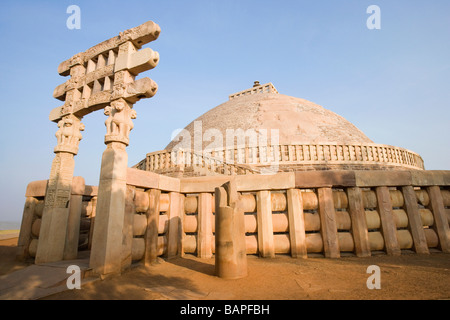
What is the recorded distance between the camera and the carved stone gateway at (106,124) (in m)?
3.84

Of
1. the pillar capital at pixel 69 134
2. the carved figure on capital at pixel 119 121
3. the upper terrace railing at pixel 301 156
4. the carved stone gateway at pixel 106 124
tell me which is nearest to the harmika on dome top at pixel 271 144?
the upper terrace railing at pixel 301 156

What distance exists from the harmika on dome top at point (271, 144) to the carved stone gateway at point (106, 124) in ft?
17.7

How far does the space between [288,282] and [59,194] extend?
507 cm

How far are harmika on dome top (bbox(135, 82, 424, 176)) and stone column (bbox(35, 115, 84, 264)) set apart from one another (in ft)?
17.2

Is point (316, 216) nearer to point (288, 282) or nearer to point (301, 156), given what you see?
point (288, 282)

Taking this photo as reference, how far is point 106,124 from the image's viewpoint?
452 cm

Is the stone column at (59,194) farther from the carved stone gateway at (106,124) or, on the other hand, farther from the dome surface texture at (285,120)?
the dome surface texture at (285,120)

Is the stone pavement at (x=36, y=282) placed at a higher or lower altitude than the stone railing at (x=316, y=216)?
lower

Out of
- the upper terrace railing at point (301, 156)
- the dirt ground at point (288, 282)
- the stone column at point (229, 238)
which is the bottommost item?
the dirt ground at point (288, 282)

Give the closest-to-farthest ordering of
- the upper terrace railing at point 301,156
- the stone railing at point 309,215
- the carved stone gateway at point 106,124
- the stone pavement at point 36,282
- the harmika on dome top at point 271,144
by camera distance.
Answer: the stone pavement at point 36,282
the carved stone gateway at point 106,124
the stone railing at point 309,215
the harmika on dome top at point 271,144
the upper terrace railing at point 301,156

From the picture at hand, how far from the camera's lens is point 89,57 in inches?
221
